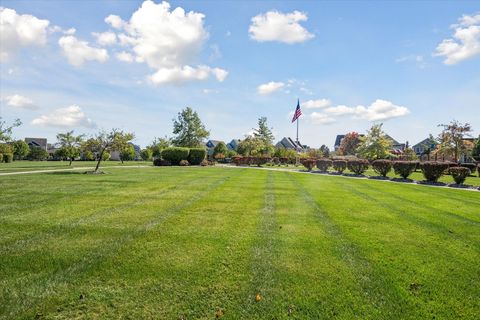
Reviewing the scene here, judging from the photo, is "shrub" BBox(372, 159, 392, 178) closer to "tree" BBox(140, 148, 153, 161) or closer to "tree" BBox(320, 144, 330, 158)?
"tree" BBox(320, 144, 330, 158)

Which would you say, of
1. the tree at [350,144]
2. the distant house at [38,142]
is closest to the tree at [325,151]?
the tree at [350,144]

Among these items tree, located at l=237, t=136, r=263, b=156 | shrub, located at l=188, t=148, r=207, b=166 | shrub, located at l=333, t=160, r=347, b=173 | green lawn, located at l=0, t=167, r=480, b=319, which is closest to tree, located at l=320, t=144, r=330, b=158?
tree, located at l=237, t=136, r=263, b=156

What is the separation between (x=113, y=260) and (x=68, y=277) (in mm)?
680

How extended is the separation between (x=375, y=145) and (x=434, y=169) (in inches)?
898

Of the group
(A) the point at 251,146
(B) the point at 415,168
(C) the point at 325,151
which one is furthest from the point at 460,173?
(C) the point at 325,151

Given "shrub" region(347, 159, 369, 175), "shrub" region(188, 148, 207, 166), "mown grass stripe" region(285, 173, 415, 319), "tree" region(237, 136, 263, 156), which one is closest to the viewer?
"mown grass stripe" region(285, 173, 415, 319)

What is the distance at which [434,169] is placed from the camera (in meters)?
18.0

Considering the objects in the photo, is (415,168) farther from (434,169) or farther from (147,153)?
(147,153)

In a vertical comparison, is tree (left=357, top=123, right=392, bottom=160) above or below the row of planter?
above

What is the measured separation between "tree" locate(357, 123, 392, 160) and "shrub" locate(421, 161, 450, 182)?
19.8 metres

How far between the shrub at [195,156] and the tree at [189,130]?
27.6 m

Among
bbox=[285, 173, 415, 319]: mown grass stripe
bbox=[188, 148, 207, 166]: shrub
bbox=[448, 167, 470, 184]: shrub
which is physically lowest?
bbox=[285, 173, 415, 319]: mown grass stripe

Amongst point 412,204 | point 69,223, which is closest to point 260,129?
point 412,204

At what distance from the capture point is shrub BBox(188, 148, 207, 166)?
3706 centimetres
